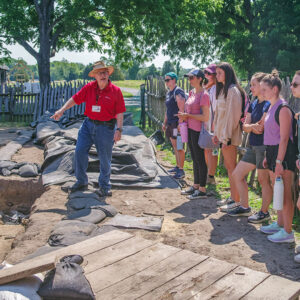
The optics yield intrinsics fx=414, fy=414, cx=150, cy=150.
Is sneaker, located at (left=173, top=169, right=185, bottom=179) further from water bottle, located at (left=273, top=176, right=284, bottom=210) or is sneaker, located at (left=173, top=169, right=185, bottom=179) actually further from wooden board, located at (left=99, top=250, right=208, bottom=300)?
wooden board, located at (left=99, top=250, right=208, bottom=300)

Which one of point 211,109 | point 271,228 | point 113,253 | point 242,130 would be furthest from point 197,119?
point 113,253

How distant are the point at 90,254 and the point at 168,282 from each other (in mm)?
708

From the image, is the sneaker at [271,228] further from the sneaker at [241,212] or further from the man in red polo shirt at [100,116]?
the man in red polo shirt at [100,116]

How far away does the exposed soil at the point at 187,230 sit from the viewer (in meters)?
3.94

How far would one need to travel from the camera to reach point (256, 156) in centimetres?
475

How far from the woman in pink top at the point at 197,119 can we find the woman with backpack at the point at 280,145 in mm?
1691

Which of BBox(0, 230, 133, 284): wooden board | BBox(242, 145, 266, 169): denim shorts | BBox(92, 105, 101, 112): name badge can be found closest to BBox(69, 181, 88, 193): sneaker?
BBox(92, 105, 101, 112): name badge

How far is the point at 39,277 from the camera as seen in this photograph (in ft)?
9.05

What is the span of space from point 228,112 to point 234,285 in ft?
9.12

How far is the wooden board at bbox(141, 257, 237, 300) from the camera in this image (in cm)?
264

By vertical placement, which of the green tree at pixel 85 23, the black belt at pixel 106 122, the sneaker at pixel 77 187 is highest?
the green tree at pixel 85 23

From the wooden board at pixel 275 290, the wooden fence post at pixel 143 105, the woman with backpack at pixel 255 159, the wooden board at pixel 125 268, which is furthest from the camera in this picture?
the wooden fence post at pixel 143 105

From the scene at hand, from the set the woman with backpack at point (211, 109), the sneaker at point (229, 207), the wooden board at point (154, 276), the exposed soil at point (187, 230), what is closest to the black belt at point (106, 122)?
the exposed soil at point (187, 230)

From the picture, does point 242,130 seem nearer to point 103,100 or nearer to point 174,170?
point 103,100
